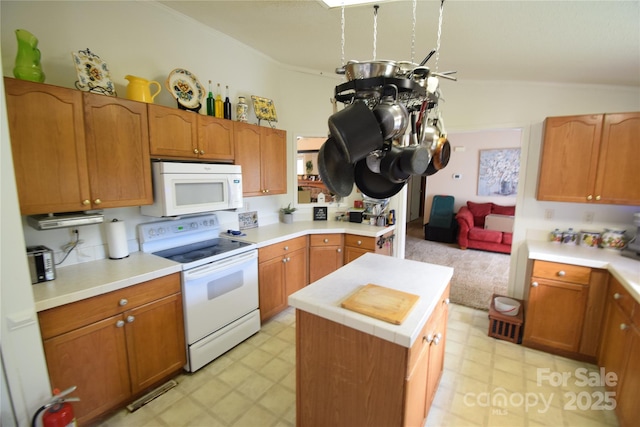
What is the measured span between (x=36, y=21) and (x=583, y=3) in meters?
3.09

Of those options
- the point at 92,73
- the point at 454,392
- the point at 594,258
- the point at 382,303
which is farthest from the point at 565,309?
the point at 92,73

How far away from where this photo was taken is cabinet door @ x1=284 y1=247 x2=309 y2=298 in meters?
2.96

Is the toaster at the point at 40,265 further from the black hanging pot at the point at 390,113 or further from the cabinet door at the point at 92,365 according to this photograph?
the black hanging pot at the point at 390,113

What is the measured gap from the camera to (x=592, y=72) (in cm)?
226

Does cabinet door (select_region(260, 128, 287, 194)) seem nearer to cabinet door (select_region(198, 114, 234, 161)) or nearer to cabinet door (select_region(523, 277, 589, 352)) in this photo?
cabinet door (select_region(198, 114, 234, 161))

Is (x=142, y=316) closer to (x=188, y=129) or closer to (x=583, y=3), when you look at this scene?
(x=188, y=129)

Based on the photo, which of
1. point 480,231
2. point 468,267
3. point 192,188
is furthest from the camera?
point 480,231

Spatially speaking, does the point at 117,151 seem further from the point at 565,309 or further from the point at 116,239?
the point at 565,309

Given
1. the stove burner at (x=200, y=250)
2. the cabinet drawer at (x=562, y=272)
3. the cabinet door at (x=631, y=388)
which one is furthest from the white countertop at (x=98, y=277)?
the cabinet door at (x=631, y=388)

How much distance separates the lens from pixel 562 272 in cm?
225

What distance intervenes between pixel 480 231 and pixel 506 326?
3.23 meters

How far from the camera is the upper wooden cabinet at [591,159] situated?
2205mm

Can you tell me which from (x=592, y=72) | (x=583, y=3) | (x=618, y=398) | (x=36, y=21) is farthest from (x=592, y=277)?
(x=36, y=21)

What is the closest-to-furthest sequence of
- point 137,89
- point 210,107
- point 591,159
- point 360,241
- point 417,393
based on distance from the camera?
point 417,393 < point 137,89 < point 591,159 < point 210,107 < point 360,241
